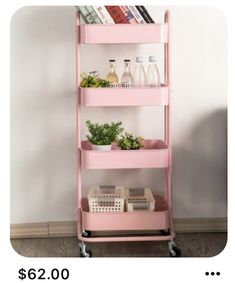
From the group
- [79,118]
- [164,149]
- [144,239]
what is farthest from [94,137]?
[144,239]

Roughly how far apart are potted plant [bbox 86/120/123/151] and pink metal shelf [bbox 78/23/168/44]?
1.38 ft

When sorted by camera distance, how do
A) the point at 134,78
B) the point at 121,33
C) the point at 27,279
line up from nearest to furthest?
the point at 27,279, the point at 121,33, the point at 134,78

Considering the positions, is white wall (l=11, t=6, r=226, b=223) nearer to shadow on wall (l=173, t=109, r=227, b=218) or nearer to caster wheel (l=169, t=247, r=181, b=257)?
shadow on wall (l=173, t=109, r=227, b=218)

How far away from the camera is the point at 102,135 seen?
3.09m

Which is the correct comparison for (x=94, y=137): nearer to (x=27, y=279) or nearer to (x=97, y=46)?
(x=97, y=46)

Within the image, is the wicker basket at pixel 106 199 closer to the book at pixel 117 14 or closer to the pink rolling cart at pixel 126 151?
the pink rolling cart at pixel 126 151

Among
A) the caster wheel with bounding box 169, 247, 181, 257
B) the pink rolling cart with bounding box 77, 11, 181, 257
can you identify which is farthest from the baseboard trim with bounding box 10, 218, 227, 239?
the caster wheel with bounding box 169, 247, 181, 257

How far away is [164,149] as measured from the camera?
3072 millimetres

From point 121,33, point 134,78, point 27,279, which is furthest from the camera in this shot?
point 134,78

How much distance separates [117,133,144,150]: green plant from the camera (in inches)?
122

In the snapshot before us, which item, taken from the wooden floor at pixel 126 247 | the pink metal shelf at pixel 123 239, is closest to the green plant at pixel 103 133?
the pink metal shelf at pixel 123 239

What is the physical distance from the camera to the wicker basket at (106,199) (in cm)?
316

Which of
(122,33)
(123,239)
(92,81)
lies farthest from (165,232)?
(122,33)
